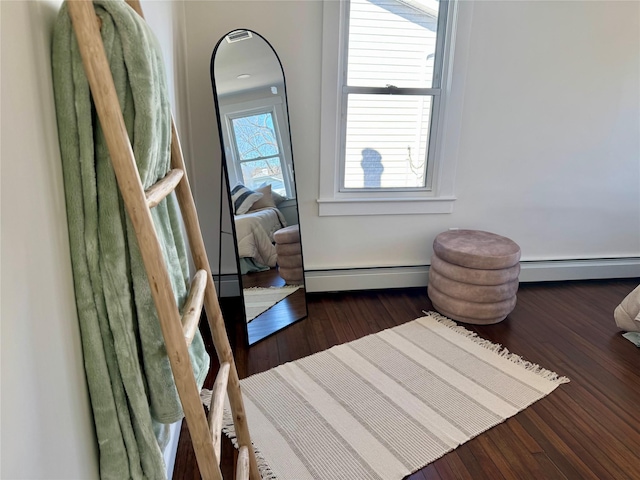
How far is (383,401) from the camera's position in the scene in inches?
75.4

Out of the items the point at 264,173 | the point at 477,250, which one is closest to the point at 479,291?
the point at 477,250

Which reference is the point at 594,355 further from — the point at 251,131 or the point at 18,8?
the point at 18,8

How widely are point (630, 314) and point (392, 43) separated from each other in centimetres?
205

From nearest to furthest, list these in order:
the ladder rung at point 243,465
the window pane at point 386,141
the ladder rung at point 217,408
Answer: the ladder rung at point 217,408, the ladder rung at point 243,465, the window pane at point 386,141

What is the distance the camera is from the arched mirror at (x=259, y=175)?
2.17 m

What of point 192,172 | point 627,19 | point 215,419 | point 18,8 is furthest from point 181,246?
point 627,19

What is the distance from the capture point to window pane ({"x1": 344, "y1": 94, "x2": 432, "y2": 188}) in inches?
107

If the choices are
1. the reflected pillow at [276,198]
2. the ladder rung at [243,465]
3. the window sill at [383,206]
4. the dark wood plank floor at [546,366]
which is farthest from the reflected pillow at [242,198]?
the ladder rung at [243,465]

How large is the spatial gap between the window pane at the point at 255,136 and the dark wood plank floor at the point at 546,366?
100 cm

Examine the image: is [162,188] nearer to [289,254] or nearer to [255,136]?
[255,136]

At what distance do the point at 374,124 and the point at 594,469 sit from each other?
6.74 ft

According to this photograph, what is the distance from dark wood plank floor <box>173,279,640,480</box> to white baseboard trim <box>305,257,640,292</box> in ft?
0.18

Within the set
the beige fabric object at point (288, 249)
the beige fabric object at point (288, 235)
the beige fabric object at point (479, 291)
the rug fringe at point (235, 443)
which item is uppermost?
the beige fabric object at point (288, 235)

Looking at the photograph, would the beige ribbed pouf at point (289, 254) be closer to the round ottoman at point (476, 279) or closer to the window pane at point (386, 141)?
the window pane at point (386, 141)
